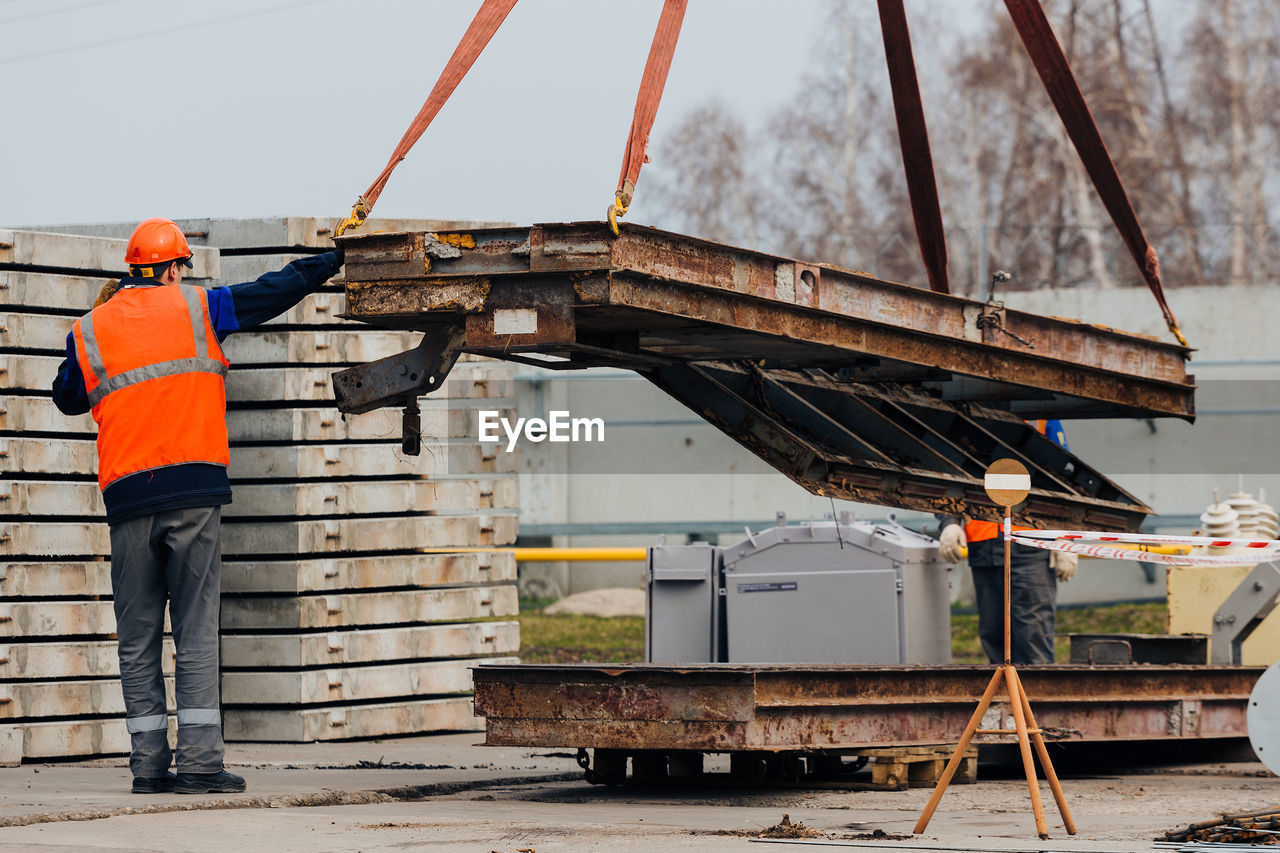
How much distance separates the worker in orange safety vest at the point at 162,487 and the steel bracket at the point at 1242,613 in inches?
213

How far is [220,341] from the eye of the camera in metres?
6.77

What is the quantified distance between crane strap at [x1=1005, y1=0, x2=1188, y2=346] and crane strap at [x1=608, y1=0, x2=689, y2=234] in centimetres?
248

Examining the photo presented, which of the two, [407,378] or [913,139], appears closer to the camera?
[407,378]

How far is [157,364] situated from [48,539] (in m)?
2.24

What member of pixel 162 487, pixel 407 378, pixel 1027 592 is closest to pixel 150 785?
pixel 162 487

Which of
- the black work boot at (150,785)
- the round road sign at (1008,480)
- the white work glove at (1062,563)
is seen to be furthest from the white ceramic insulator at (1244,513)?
the black work boot at (150,785)

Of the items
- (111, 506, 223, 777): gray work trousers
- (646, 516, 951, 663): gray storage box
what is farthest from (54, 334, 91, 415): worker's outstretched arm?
(646, 516, 951, 663): gray storage box

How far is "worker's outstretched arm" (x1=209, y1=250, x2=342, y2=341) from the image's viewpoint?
22.1ft

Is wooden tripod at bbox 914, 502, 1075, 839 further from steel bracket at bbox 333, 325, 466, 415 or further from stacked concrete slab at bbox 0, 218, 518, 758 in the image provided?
stacked concrete slab at bbox 0, 218, 518, 758

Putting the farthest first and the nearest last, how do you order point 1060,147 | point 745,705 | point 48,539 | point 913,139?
point 1060,147
point 913,139
point 48,539
point 745,705

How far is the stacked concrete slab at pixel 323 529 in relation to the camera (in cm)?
939

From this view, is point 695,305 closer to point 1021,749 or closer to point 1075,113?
point 1021,749

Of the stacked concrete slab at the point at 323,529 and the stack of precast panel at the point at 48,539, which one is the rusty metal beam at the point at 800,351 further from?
the stack of precast panel at the point at 48,539

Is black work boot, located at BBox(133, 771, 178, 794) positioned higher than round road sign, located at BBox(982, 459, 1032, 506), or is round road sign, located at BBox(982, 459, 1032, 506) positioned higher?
round road sign, located at BBox(982, 459, 1032, 506)
